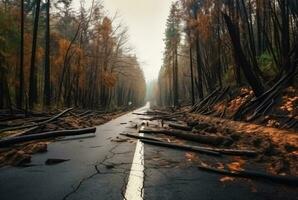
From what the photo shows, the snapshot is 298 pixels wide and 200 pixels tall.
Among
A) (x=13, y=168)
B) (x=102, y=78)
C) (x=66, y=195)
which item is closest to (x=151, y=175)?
(x=66, y=195)

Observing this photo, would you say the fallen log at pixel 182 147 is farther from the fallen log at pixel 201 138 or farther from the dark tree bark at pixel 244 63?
the dark tree bark at pixel 244 63

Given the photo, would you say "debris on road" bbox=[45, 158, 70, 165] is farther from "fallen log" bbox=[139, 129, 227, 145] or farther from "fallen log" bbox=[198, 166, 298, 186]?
"fallen log" bbox=[139, 129, 227, 145]

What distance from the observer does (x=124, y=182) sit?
5480mm

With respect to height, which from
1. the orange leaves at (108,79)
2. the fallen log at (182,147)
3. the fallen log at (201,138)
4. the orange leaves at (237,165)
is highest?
the orange leaves at (108,79)

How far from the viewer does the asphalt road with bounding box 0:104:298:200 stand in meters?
4.77

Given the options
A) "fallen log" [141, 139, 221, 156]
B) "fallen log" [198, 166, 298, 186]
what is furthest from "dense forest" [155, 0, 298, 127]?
"fallen log" [198, 166, 298, 186]

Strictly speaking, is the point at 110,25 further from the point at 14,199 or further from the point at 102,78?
the point at 14,199

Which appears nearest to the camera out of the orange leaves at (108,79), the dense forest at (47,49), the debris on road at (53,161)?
the debris on road at (53,161)

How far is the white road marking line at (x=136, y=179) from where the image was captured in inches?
185

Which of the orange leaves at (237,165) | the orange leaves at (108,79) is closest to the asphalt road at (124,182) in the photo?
the orange leaves at (237,165)

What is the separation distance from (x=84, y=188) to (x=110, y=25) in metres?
42.1

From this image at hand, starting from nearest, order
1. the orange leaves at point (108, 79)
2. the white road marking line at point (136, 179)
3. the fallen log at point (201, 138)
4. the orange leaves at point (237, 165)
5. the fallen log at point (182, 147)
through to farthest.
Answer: the white road marking line at point (136, 179)
the orange leaves at point (237, 165)
the fallen log at point (182, 147)
the fallen log at point (201, 138)
the orange leaves at point (108, 79)

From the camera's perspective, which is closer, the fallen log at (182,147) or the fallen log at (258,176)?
the fallen log at (258,176)

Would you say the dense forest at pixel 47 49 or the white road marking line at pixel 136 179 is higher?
the dense forest at pixel 47 49
